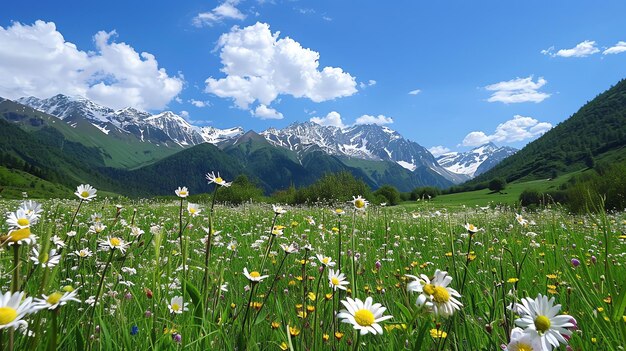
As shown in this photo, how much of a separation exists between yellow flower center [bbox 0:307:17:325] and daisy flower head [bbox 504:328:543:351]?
1.64 metres

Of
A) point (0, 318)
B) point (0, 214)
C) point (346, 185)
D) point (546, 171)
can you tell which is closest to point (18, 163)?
point (346, 185)

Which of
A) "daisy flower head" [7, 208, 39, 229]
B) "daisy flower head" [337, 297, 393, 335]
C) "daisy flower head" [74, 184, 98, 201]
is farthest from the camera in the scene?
"daisy flower head" [74, 184, 98, 201]

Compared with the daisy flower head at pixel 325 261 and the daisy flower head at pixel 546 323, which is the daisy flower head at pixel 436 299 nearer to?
the daisy flower head at pixel 546 323

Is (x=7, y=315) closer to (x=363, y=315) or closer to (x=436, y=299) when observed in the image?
(x=363, y=315)

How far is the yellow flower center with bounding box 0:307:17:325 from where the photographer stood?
1.12m

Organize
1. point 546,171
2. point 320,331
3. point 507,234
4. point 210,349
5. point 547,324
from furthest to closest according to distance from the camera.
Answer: point 546,171
point 507,234
point 320,331
point 210,349
point 547,324

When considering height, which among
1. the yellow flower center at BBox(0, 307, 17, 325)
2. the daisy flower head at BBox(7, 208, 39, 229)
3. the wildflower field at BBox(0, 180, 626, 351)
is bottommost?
the wildflower field at BBox(0, 180, 626, 351)

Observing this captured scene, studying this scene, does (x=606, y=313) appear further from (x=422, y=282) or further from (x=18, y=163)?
(x=18, y=163)

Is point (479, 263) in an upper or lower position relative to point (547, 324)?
lower

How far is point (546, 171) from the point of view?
637 ft

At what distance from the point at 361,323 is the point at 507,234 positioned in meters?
7.21

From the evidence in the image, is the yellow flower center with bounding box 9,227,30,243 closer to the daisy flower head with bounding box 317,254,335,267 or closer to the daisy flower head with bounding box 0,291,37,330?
the daisy flower head with bounding box 0,291,37,330

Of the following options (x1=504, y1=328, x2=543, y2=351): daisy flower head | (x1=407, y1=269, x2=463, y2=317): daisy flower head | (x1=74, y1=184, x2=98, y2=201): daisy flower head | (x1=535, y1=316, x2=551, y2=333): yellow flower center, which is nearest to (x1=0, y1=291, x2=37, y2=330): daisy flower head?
(x1=407, y1=269, x2=463, y2=317): daisy flower head

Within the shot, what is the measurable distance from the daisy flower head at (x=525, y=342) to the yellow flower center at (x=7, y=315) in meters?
1.64
